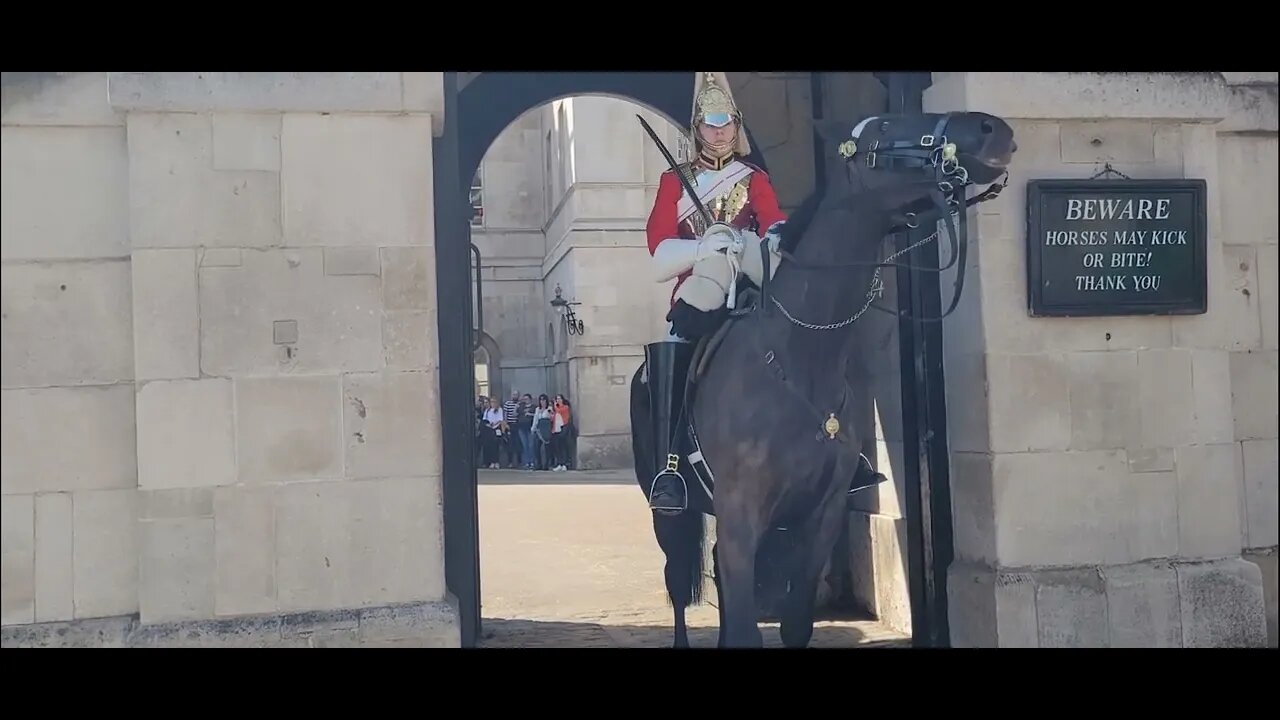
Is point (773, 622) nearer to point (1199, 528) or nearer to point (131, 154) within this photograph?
point (1199, 528)

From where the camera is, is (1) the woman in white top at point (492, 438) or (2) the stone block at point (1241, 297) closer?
(2) the stone block at point (1241, 297)

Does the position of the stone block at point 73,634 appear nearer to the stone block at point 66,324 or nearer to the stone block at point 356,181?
the stone block at point 66,324

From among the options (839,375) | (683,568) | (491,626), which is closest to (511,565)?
(491,626)

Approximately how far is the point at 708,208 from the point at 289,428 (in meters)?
2.13

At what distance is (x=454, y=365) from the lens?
17.5ft

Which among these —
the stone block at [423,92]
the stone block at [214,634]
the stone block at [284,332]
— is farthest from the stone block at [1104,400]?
the stone block at [214,634]

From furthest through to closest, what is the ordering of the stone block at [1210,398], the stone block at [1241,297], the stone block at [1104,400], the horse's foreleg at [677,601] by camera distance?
the horse's foreleg at [677,601]
the stone block at [1241,297]
the stone block at [1210,398]
the stone block at [1104,400]

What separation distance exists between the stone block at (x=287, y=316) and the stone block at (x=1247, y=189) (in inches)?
163

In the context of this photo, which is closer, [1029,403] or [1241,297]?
[1029,403]

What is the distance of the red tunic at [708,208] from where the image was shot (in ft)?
18.2

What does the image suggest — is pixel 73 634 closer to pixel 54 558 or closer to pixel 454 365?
pixel 54 558

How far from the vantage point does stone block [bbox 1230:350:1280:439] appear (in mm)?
5820

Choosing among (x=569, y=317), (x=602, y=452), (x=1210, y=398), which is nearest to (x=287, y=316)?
(x=1210, y=398)

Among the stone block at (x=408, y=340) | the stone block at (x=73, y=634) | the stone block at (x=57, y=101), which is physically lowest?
the stone block at (x=73, y=634)
